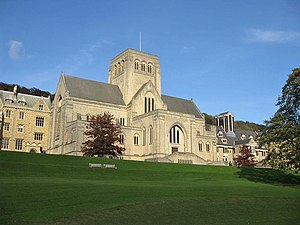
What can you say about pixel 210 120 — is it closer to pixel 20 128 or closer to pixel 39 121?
pixel 39 121

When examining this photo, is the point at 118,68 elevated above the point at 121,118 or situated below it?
above

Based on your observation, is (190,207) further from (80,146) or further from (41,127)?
(41,127)

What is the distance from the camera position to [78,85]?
214 ft

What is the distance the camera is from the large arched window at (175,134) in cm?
6275

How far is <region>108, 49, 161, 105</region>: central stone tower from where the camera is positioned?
70562mm

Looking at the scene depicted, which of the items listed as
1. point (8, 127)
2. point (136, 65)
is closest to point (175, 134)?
point (136, 65)

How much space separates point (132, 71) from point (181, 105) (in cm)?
1460

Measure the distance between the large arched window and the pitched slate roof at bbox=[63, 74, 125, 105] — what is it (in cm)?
1190

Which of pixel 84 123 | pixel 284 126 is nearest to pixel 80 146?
pixel 84 123

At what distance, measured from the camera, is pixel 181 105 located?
258ft

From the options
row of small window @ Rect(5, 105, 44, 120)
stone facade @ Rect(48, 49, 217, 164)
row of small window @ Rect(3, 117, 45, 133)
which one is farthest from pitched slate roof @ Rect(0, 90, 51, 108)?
stone facade @ Rect(48, 49, 217, 164)

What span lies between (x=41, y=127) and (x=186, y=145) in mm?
28034

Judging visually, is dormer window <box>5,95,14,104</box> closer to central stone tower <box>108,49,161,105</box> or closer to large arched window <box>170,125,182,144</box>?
central stone tower <box>108,49,161,105</box>

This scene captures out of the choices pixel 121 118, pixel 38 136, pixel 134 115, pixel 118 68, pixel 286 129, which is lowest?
pixel 286 129
